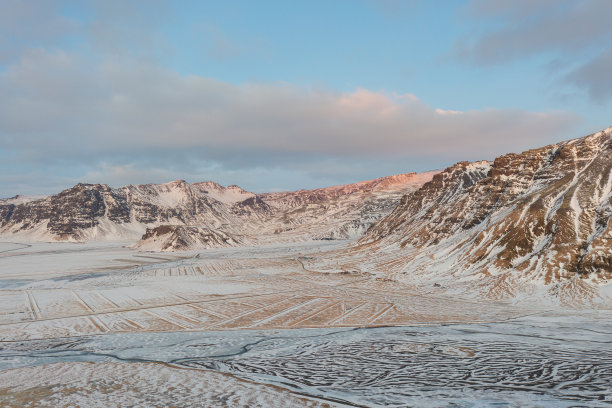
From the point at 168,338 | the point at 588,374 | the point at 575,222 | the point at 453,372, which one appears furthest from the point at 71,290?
the point at 575,222

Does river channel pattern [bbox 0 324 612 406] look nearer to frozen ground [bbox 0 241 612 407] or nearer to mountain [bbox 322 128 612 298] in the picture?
frozen ground [bbox 0 241 612 407]

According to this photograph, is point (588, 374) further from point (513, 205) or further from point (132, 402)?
point (513, 205)

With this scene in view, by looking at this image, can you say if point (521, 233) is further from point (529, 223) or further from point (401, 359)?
point (401, 359)

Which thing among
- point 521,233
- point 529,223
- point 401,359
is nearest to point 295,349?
point 401,359

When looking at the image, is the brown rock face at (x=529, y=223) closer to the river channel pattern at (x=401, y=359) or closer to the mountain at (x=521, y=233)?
the mountain at (x=521, y=233)

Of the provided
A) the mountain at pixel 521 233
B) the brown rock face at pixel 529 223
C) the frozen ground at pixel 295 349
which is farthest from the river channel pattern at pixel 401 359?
the brown rock face at pixel 529 223

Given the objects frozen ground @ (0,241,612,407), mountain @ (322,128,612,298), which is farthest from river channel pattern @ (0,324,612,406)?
mountain @ (322,128,612,298)
